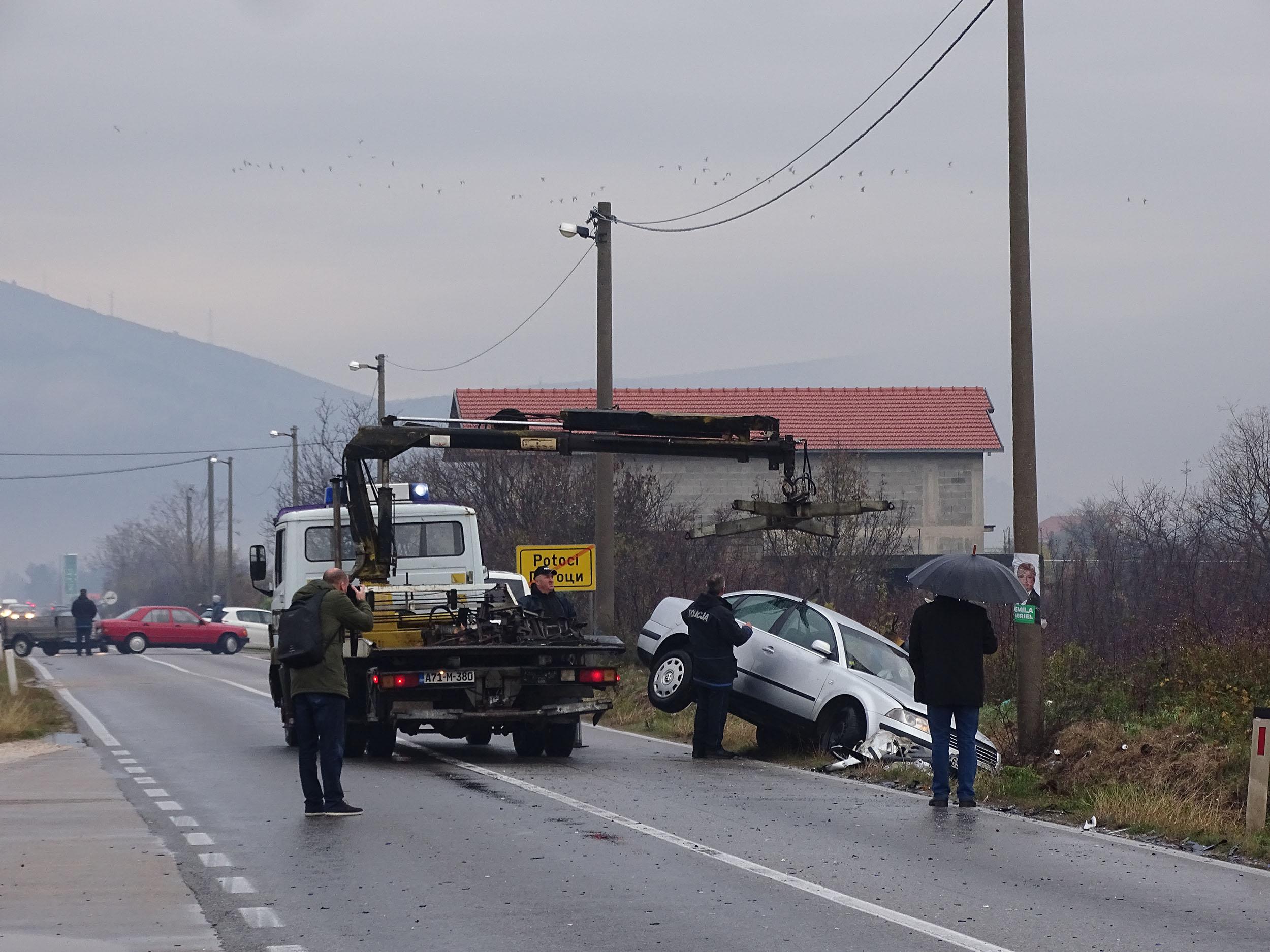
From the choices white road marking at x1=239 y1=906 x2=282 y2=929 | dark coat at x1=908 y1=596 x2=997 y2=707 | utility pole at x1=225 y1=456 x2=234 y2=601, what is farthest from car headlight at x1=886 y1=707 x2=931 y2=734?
utility pole at x1=225 y1=456 x2=234 y2=601

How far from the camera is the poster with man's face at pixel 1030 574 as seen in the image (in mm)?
15242

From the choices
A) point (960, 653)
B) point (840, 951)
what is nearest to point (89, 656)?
point (960, 653)

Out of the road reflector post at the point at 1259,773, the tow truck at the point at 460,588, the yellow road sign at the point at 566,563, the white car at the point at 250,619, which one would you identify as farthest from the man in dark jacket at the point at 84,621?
the road reflector post at the point at 1259,773

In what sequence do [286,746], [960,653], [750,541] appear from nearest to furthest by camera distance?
[960,653], [286,746], [750,541]

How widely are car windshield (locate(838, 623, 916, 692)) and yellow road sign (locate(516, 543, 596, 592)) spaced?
8.77 meters

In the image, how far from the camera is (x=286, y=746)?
18.6 m

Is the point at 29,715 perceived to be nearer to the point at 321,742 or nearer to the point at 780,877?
the point at 321,742

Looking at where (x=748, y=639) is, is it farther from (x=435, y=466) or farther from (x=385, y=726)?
(x=435, y=466)

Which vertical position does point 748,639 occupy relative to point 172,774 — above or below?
above

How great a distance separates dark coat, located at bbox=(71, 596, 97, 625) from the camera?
51469 mm

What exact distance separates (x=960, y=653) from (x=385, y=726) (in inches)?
225

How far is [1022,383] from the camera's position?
1574cm

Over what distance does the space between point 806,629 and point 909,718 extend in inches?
63.9

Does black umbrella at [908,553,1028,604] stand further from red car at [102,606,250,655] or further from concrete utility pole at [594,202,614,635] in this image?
red car at [102,606,250,655]
